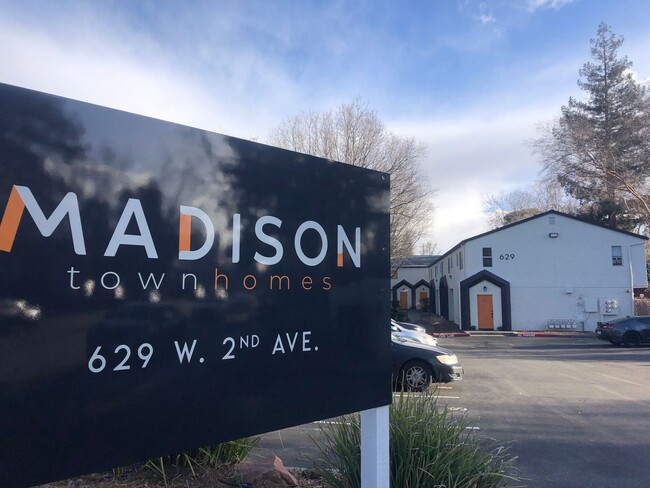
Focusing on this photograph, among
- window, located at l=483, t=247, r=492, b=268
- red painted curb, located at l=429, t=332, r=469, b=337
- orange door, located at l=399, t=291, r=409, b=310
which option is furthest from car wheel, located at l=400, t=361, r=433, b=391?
orange door, located at l=399, t=291, r=409, b=310

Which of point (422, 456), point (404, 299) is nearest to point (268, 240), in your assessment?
point (422, 456)

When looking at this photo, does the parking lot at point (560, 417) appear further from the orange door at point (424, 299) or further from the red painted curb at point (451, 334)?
the orange door at point (424, 299)

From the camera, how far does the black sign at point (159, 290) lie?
2395 millimetres

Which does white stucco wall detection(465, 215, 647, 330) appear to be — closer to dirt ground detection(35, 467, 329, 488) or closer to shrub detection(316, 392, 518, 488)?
shrub detection(316, 392, 518, 488)

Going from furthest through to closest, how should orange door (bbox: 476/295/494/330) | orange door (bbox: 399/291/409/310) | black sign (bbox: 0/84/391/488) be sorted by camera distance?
orange door (bbox: 399/291/409/310) → orange door (bbox: 476/295/494/330) → black sign (bbox: 0/84/391/488)

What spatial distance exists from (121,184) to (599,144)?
46802mm

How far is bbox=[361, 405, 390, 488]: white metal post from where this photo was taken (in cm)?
385

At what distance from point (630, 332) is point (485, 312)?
1056 cm

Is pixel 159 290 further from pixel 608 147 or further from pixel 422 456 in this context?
pixel 608 147

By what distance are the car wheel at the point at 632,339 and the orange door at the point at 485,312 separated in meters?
10.1

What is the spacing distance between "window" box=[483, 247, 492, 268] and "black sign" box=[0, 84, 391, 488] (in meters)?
32.0

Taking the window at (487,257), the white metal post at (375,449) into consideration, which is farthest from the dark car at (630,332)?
the white metal post at (375,449)

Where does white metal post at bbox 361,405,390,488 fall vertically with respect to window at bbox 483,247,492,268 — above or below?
below

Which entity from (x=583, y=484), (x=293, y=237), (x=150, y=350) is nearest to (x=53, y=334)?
(x=150, y=350)
